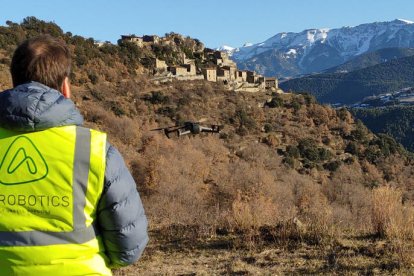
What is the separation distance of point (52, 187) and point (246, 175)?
22.1 m

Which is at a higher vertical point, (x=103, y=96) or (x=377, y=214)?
(x=103, y=96)

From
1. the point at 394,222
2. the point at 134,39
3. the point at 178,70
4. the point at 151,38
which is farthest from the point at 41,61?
the point at 151,38

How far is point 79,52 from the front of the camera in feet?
141

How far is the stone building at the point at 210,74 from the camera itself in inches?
2094

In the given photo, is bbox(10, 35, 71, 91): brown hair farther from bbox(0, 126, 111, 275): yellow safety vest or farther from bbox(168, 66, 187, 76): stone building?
bbox(168, 66, 187, 76): stone building

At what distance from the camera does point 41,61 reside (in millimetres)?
1831

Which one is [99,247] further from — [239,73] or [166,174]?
[239,73]

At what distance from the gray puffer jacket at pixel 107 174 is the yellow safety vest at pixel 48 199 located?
44 mm

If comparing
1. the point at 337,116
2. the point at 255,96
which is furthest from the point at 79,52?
the point at 337,116

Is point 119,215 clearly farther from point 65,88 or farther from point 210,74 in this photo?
point 210,74

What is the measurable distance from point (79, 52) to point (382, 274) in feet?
137

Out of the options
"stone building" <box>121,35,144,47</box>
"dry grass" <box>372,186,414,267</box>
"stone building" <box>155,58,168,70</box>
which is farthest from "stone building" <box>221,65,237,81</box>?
"dry grass" <box>372,186,414,267</box>

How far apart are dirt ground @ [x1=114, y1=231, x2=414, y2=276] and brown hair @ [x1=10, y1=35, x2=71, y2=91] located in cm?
409

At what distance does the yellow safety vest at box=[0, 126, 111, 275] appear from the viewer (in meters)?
1.68
